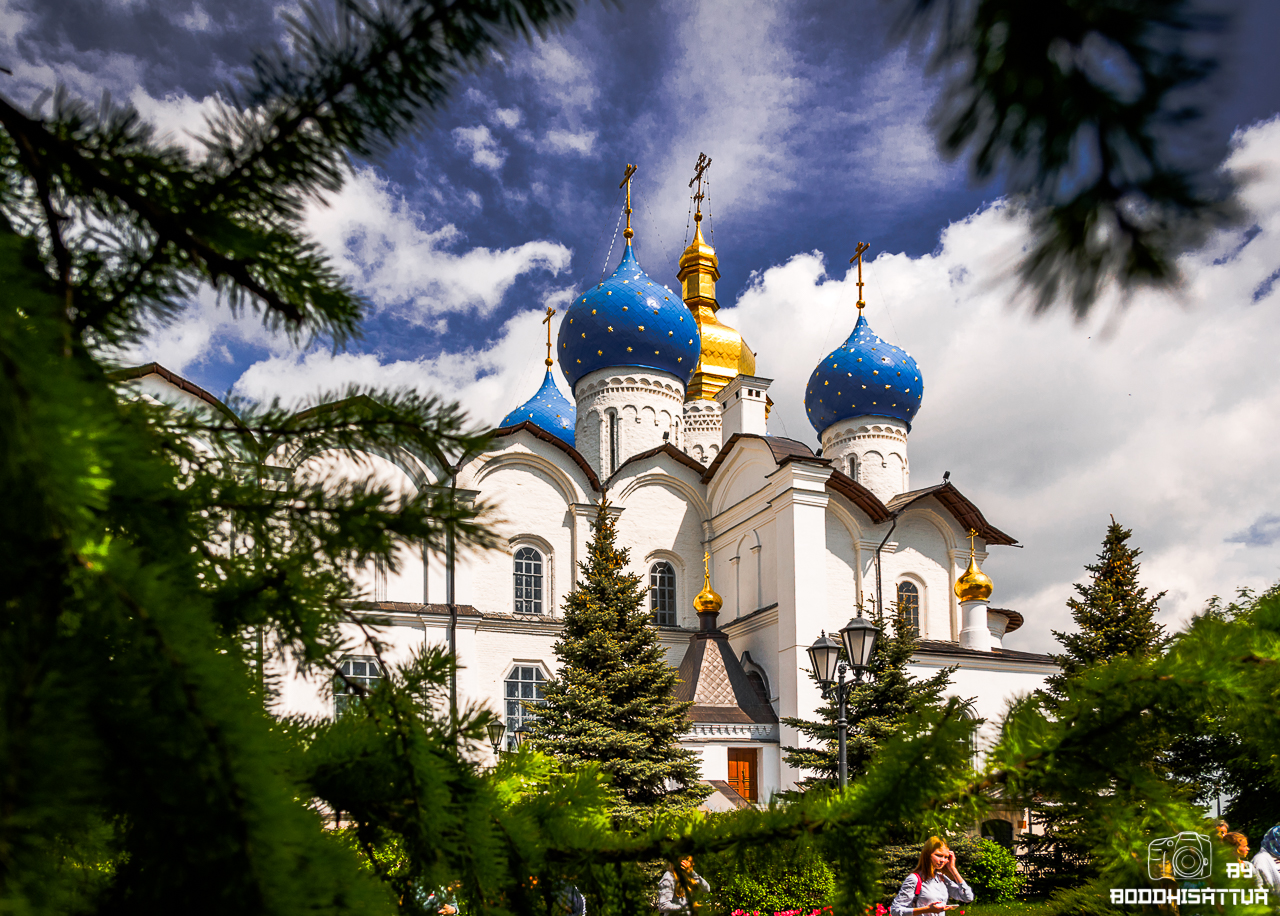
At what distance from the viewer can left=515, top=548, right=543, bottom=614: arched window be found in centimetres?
2097

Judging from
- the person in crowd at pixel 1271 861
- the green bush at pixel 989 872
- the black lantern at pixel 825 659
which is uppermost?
the black lantern at pixel 825 659

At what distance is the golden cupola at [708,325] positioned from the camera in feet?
106

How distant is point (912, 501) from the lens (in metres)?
22.2

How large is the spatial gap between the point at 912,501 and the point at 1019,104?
22.3 metres

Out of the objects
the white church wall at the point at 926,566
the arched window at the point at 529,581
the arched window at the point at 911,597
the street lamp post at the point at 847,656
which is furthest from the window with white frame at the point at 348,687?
the arched window at the point at 911,597

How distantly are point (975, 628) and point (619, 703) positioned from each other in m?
10.0

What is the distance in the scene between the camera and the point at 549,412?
3017 cm

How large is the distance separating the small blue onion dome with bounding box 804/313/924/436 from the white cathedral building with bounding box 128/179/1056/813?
0.19ft

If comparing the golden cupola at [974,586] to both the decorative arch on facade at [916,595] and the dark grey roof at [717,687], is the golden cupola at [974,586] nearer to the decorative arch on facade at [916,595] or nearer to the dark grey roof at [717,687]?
the decorative arch on facade at [916,595]

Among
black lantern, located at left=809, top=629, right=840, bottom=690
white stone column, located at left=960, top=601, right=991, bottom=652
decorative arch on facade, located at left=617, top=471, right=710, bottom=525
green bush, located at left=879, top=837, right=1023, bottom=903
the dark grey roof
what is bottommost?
green bush, located at left=879, top=837, right=1023, bottom=903

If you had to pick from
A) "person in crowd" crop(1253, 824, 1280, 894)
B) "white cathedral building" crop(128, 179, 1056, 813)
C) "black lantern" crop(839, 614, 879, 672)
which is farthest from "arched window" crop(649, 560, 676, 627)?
"person in crowd" crop(1253, 824, 1280, 894)

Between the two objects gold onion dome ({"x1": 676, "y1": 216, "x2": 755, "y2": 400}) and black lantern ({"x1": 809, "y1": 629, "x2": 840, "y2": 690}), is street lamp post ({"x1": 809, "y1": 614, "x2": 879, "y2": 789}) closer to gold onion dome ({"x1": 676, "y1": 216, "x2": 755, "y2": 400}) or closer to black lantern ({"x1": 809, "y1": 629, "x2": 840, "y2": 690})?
black lantern ({"x1": 809, "y1": 629, "x2": 840, "y2": 690})

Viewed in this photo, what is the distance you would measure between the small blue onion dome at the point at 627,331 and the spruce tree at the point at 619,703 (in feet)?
30.1

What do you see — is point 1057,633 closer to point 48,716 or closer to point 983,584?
point 983,584
